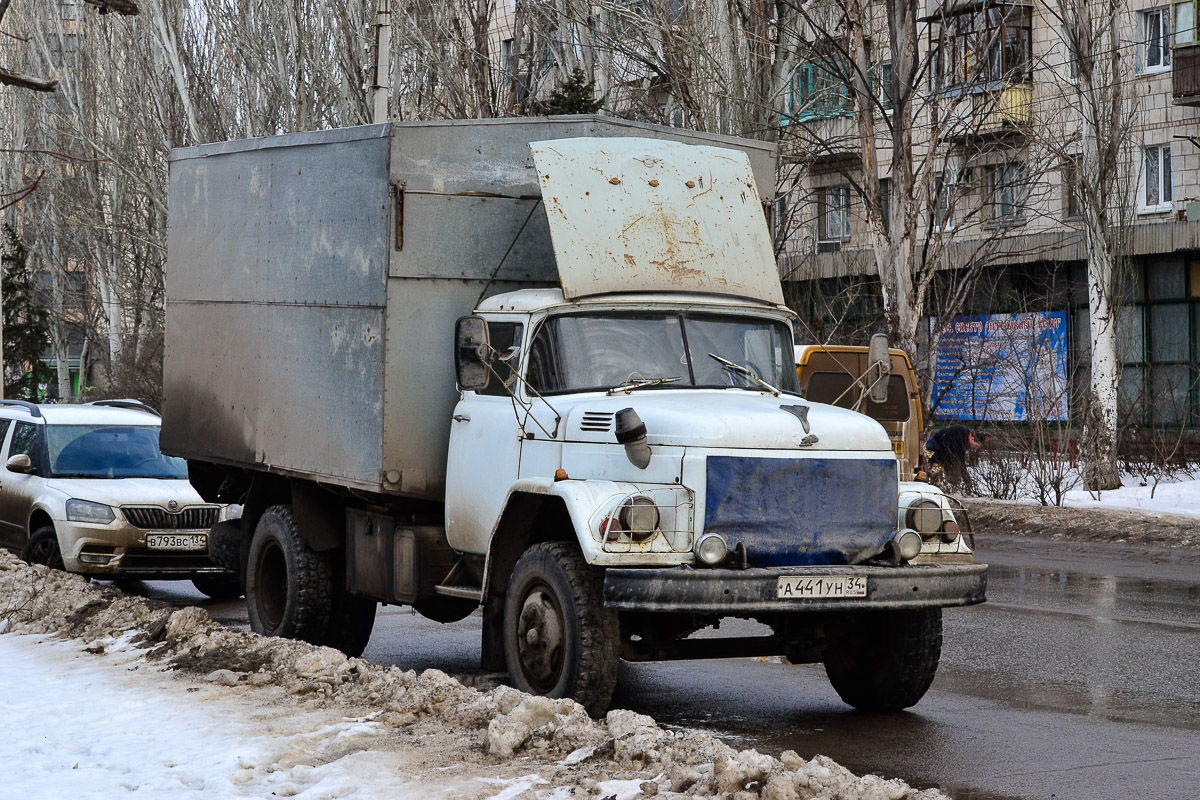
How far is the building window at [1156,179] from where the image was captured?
33.2 m

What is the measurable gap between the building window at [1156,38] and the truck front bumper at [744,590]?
92.7ft

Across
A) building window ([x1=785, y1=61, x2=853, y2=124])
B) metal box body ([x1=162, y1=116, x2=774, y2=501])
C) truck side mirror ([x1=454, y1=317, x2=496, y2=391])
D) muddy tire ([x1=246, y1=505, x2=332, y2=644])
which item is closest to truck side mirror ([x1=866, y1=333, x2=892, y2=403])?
metal box body ([x1=162, y1=116, x2=774, y2=501])

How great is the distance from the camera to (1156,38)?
33.1 meters

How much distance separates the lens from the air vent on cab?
25.8 feet

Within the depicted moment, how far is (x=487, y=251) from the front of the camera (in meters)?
9.35

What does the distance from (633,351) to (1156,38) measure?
28.2 metres

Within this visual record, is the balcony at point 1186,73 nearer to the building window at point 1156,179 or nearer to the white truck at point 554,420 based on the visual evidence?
the building window at point 1156,179

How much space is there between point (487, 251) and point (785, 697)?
3138 mm

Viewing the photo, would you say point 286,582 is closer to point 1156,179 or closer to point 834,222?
point 1156,179

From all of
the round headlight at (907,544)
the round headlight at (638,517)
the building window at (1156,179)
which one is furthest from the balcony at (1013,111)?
the round headlight at (638,517)

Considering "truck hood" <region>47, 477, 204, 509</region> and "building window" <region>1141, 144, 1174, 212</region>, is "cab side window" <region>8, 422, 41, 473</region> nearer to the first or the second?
"truck hood" <region>47, 477, 204, 509</region>

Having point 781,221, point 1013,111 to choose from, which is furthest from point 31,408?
point 1013,111

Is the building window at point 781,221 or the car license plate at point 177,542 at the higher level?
the building window at point 781,221

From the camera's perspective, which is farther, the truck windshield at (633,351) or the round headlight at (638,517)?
the truck windshield at (633,351)
